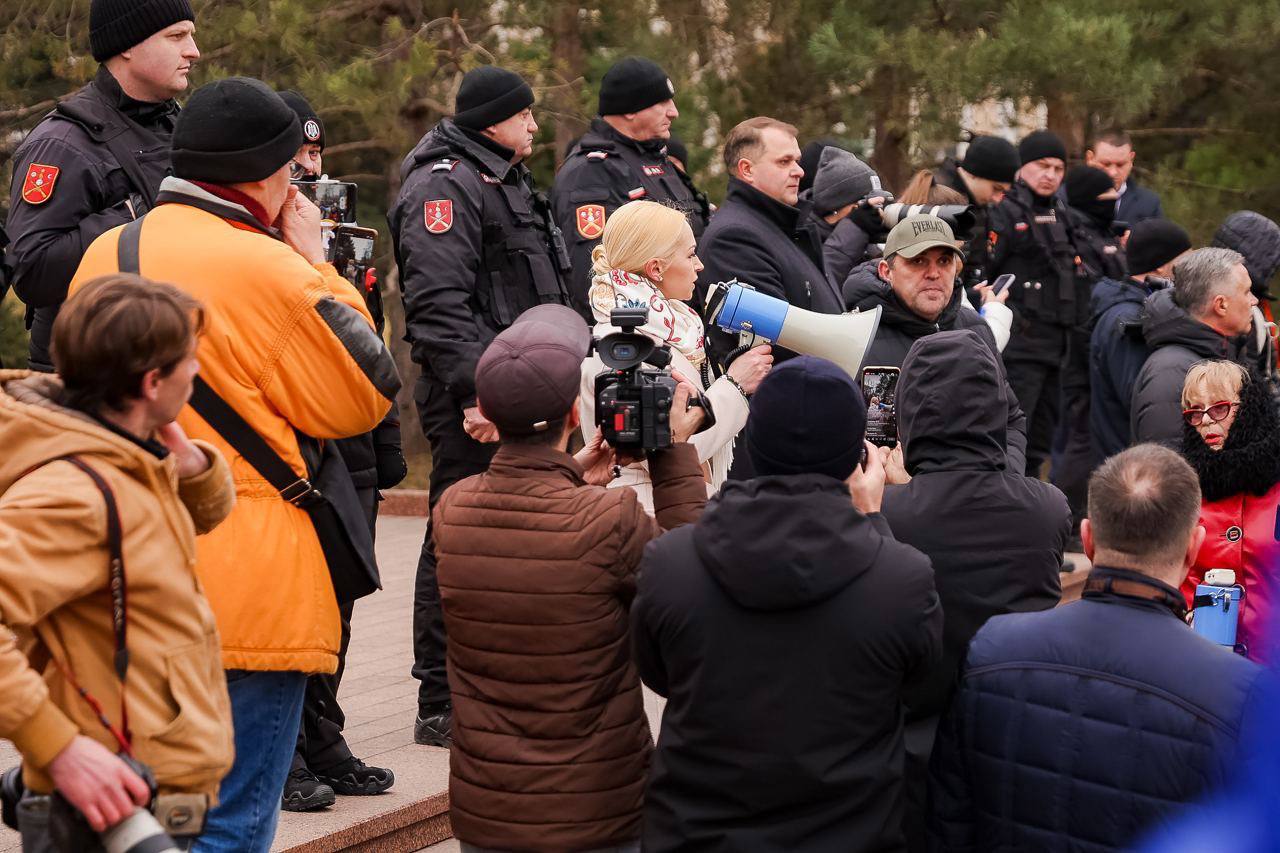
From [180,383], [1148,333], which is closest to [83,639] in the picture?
[180,383]

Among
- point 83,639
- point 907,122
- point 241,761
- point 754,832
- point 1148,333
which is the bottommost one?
point 907,122

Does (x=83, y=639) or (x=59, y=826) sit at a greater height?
(x=83, y=639)

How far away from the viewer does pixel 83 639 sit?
277 cm

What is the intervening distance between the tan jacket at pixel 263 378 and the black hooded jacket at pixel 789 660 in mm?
810

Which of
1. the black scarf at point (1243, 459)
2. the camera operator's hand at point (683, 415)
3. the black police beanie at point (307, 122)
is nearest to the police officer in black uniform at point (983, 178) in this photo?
the black scarf at point (1243, 459)

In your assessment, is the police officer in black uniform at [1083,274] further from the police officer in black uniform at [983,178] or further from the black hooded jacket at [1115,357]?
the black hooded jacket at [1115,357]

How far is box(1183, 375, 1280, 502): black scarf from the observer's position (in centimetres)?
471

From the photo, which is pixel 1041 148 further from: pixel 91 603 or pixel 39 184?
pixel 91 603

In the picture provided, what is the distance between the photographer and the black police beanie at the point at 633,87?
6645mm

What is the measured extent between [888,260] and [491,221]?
1380 mm

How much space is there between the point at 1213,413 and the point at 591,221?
249 cm

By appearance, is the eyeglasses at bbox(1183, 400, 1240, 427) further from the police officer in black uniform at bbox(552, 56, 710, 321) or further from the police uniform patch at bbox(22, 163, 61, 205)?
the police uniform patch at bbox(22, 163, 61, 205)

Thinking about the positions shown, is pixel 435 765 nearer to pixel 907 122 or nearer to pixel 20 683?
pixel 20 683

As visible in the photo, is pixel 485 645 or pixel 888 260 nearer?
pixel 485 645
